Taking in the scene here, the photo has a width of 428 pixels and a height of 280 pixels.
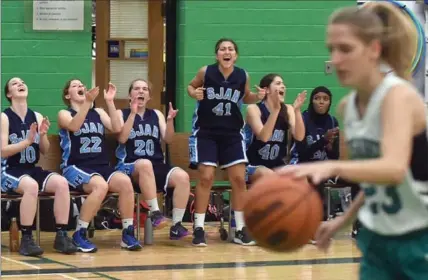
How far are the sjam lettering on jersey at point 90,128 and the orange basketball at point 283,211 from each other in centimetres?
544

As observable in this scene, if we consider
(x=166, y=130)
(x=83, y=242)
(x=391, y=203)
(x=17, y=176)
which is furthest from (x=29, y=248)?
(x=391, y=203)

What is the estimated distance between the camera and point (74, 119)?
834 centimetres

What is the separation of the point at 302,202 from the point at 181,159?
609cm

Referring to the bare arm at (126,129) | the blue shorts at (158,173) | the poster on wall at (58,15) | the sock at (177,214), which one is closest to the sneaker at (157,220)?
the sock at (177,214)

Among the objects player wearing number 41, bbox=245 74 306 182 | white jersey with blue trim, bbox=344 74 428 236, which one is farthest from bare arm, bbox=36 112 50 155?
white jersey with blue trim, bbox=344 74 428 236

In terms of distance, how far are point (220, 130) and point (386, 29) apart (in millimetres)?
5649

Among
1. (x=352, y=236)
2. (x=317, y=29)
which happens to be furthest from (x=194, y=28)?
(x=352, y=236)

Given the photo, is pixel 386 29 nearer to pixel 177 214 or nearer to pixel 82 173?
pixel 82 173

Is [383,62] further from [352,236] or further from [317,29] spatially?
[317,29]

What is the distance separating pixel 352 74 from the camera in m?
3.00

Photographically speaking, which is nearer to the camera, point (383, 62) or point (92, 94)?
point (383, 62)

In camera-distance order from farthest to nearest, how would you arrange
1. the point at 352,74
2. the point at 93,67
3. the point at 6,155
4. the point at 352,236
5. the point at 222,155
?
1. the point at 93,67
2. the point at 352,236
3. the point at 222,155
4. the point at 6,155
5. the point at 352,74

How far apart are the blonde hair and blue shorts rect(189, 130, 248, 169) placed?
18.1ft

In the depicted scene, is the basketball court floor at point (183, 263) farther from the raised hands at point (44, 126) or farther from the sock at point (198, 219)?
the raised hands at point (44, 126)
